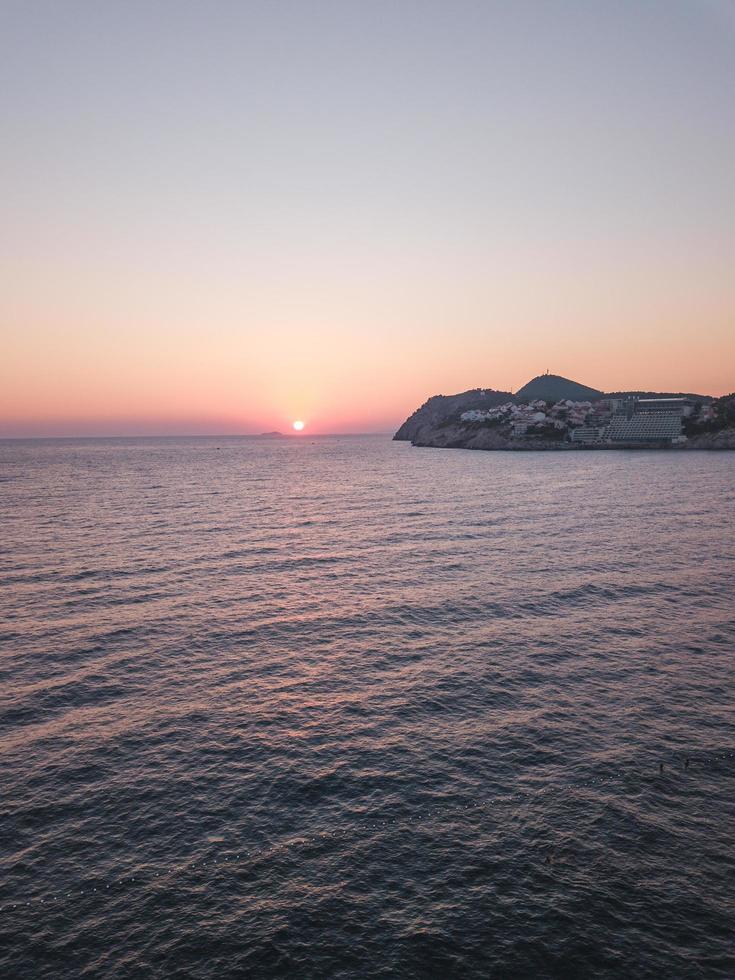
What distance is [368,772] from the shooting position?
830 inches

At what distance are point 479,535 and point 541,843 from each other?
5232 cm

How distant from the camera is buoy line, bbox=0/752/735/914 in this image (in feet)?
50.9

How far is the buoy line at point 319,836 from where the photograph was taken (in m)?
15.5

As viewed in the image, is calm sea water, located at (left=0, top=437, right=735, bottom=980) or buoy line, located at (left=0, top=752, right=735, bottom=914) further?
buoy line, located at (left=0, top=752, right=735, bottom=914)

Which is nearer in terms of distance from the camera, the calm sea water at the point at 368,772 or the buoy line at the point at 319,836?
the calm sea water at the point at 368,772

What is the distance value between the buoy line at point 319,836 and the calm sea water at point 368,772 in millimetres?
82

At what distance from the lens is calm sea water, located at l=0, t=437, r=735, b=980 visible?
1422cm

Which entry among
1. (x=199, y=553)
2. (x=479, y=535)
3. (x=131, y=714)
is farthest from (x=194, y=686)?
(x=479, y=535)

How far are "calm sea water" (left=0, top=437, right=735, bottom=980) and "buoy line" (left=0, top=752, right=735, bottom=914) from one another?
3.2 inches

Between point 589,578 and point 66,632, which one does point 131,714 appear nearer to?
point 66,632

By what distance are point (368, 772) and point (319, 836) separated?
370 cm

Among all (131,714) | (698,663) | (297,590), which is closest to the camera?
(131,714)

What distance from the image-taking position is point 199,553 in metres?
58.5

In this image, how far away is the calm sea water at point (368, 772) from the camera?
1422 cm
